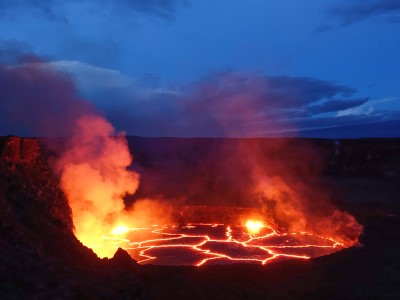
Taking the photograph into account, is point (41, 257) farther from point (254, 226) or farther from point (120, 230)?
point (254, 226)

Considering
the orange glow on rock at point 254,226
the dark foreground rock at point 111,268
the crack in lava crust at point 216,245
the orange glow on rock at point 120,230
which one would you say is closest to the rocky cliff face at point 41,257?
the dark foreground rock at point 111,268

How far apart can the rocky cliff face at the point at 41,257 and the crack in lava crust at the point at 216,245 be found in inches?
164

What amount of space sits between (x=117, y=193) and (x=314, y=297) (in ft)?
45.0

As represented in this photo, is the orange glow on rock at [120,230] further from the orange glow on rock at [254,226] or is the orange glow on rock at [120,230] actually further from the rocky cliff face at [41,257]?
the orange glow on rock at [254,226]

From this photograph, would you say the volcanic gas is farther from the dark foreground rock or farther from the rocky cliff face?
the rocky cliff face

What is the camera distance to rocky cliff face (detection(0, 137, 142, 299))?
32.4 ft

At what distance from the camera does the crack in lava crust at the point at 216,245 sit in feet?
57.7

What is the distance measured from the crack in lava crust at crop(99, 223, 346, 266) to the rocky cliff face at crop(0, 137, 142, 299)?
416 centimetres

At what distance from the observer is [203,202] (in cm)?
2938

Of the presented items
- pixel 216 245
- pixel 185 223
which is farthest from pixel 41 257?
pixel 185 223

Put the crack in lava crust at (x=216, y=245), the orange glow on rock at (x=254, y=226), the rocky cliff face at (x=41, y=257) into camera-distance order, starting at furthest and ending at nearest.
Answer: the orange glow on rock at (x=254, y=226) → the crack in lava crust at (x=216, y=245) → the rocky cliff face at (x=41, y=257)

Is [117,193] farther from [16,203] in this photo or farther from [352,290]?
[352,290]

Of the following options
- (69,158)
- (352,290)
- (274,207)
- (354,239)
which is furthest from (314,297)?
(69,158)

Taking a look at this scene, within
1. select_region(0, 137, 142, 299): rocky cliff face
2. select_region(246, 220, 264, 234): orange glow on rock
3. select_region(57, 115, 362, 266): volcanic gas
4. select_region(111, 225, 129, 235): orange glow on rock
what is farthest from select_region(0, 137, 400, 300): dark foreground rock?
select_region(246, 220, 264, 234): orange glow on rock
